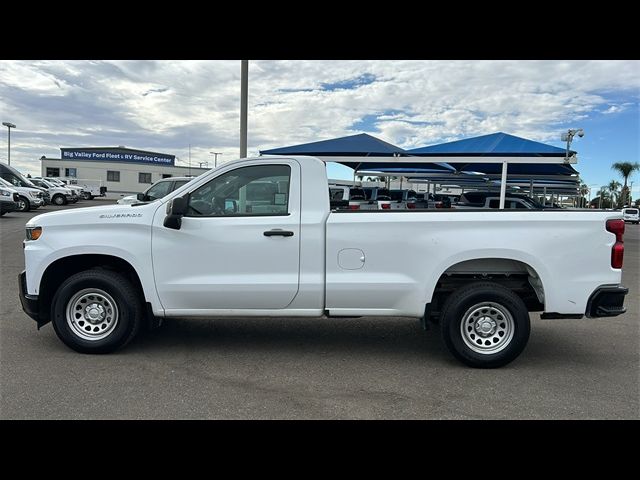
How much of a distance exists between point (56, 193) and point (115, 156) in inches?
1477

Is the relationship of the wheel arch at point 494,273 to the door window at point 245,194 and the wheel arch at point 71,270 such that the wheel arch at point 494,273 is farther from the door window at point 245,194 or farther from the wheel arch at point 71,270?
the wheel arch at point 71,270

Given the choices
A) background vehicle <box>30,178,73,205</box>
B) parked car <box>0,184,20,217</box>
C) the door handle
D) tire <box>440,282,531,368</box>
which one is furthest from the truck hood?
background vehicle <box>30,178,73,205</box>

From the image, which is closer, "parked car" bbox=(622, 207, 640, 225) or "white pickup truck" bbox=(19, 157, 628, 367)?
A: "white pickup truck" bbox=(19, 157, 628, 367)

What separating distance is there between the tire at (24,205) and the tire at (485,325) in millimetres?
24405

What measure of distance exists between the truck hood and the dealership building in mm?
57654

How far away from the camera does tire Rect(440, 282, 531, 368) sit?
4.59 m

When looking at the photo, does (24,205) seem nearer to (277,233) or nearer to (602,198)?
(277,233)

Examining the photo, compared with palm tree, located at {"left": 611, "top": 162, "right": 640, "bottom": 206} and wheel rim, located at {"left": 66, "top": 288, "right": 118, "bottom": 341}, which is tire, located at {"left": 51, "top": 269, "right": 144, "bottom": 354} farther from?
palm tree, located at {"left": 611, "top": 162, "right": 640, "bottom": 206}

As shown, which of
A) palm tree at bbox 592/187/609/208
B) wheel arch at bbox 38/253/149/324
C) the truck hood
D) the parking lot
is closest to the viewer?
the parking lot

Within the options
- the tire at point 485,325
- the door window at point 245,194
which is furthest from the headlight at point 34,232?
the tire at point 485,325

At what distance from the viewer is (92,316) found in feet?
15.9

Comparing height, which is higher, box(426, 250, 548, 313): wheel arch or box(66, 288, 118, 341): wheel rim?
box(426, 250, 548, 313): wheel arch
